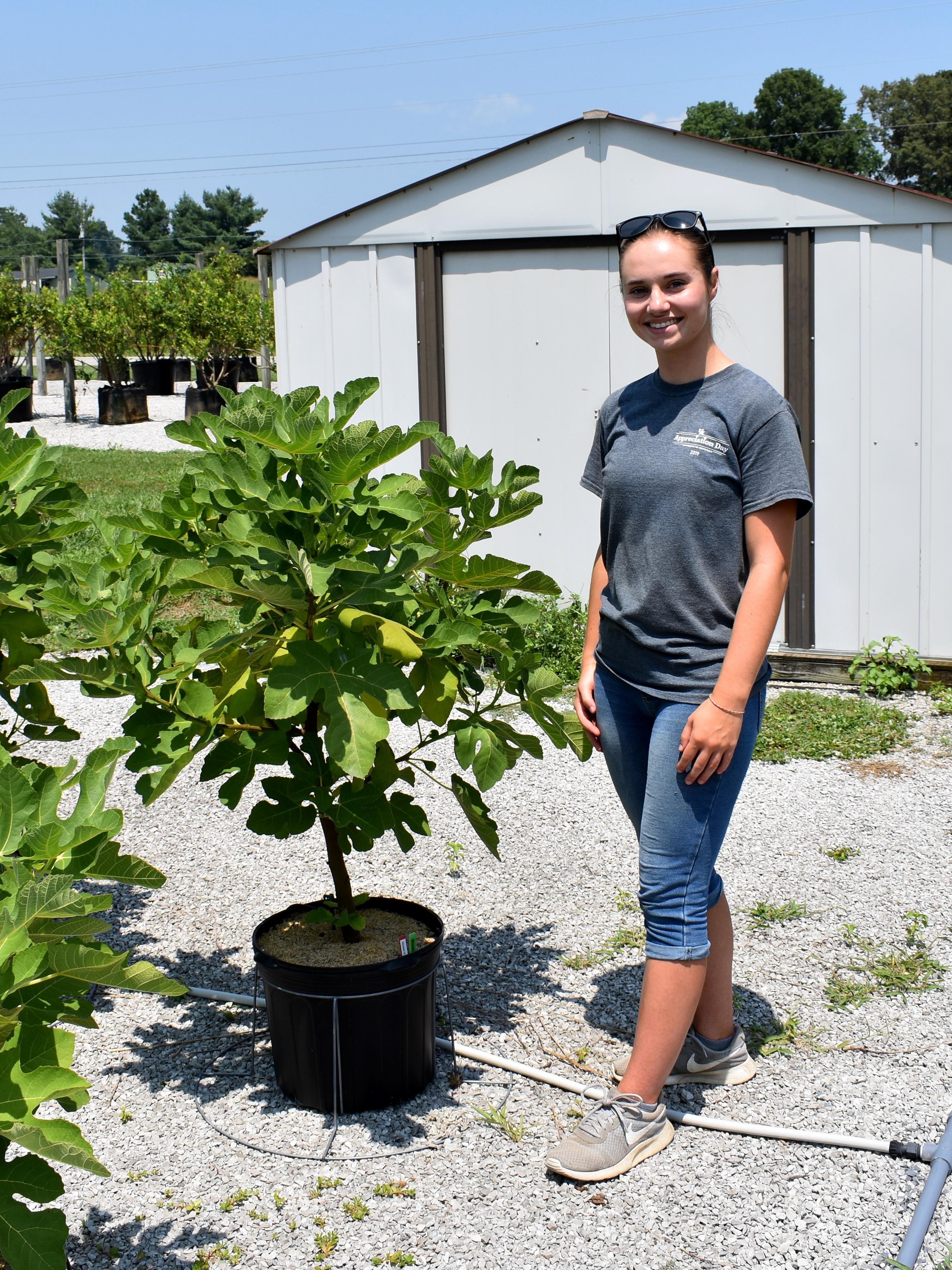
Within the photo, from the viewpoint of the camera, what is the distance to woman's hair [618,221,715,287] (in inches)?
100

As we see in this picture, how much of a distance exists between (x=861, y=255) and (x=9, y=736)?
4845 mm

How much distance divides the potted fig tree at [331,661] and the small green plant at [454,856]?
1.28 meters

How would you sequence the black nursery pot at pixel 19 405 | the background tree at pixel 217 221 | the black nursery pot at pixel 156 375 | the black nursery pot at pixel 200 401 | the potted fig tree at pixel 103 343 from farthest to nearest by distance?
1. the background tree at pixel 217 221
2. the black nursery pot at pixel 156 375
3. the black nursery pot at pixel 19 405
4. the potted fig tree at pixel 103 343
5. the black nursery pot at pixel 200 401

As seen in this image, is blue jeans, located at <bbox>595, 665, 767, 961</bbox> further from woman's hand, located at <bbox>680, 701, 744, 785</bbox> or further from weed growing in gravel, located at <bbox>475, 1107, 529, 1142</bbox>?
weed growing in gravel, located at <bbox>475, 1107, 529, 1142</bbox>

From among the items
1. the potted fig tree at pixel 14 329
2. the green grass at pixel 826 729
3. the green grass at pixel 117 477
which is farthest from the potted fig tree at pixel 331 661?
the potted fig tree at pixel 14 329

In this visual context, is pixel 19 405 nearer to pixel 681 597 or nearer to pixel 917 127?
pixel 681 597

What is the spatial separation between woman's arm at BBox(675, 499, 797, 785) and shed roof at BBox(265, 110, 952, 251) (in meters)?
4.08

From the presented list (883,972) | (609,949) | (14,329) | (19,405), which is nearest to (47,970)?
(609,949)

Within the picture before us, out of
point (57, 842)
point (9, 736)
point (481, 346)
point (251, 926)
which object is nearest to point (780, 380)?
point (481, 346)

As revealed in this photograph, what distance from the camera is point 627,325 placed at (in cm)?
670

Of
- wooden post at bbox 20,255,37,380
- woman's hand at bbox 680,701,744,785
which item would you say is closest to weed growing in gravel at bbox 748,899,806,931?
woman's hand at bbox 680,701,744,785

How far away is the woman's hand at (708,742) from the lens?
2.47 meters

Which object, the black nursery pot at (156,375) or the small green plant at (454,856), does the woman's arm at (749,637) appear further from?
the black nursery pot at (156,375)

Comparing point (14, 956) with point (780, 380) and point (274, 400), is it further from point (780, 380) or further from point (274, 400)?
point (780, 380)
